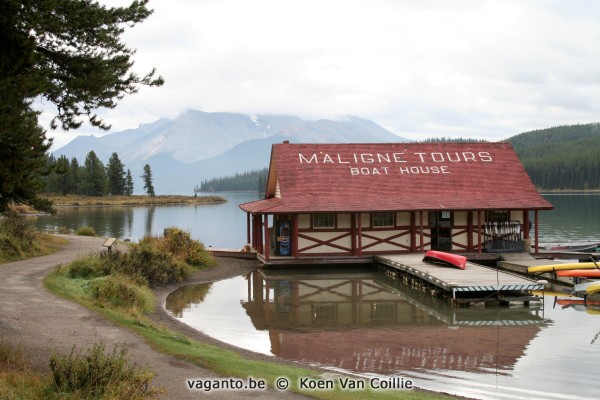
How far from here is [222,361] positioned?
11.8 m

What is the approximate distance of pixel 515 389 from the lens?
11938mm

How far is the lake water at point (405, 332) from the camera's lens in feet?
42.0

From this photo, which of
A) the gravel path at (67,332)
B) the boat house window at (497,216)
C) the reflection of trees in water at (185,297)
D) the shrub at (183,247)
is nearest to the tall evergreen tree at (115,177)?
the shrub at (183,247)

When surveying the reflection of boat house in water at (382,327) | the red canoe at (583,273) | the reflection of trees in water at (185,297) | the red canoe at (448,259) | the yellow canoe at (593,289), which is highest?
the red canoe at (448,259)

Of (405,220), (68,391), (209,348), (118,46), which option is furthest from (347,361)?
(405,220)

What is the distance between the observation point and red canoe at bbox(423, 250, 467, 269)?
81.4 feet

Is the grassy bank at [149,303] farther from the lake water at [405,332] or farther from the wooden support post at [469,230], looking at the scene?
the wooden support post at [469,230]

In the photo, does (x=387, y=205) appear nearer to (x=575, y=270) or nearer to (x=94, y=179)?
(x=575, y=270)

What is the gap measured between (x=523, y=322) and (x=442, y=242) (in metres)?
12.8

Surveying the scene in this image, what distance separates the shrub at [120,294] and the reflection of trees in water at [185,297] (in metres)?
1.10

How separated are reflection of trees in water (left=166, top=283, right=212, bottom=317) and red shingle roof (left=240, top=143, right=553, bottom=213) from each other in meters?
5.38

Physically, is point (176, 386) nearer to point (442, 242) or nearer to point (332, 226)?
point (332, 226)

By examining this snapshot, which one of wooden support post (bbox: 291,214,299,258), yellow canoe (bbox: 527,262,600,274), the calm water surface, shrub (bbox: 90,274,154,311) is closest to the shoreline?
wooden support post (bbox: 291,214,299,258)

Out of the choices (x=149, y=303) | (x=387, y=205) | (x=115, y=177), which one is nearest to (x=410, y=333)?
(x=149, y=303)
